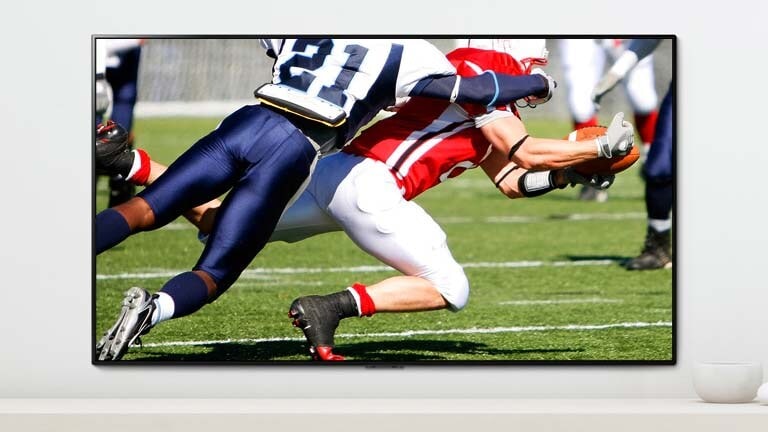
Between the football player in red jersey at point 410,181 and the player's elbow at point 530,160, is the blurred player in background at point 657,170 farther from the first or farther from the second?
the player's elbow at point 530,160

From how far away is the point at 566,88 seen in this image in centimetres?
462

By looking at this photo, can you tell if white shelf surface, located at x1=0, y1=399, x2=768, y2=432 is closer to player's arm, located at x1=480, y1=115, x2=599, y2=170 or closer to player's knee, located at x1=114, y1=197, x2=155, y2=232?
player's knee, located at x1=114, y1=197, x2=155, y2=232

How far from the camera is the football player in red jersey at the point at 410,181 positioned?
14.9 feet

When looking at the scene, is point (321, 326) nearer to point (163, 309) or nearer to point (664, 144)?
point (163, 309)

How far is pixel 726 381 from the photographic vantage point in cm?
429

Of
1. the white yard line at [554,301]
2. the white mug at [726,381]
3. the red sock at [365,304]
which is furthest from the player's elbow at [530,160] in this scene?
the white mug at [726,381]

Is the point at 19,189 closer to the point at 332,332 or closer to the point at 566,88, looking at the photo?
the point at 332,332

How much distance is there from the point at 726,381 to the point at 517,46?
115cm

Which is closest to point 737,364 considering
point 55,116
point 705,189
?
point 705,189

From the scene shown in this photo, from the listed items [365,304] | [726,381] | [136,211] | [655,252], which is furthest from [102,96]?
[726,381]

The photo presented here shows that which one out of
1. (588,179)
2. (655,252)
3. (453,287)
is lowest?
(453,287)

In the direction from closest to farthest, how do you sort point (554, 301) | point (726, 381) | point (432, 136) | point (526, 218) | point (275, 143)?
point (726, 381) < point (275, 143) < point (432, 136) < point (554, 301) < point (526, 218)

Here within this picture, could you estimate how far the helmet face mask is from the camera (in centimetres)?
455

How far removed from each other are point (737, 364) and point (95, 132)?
1.98m
